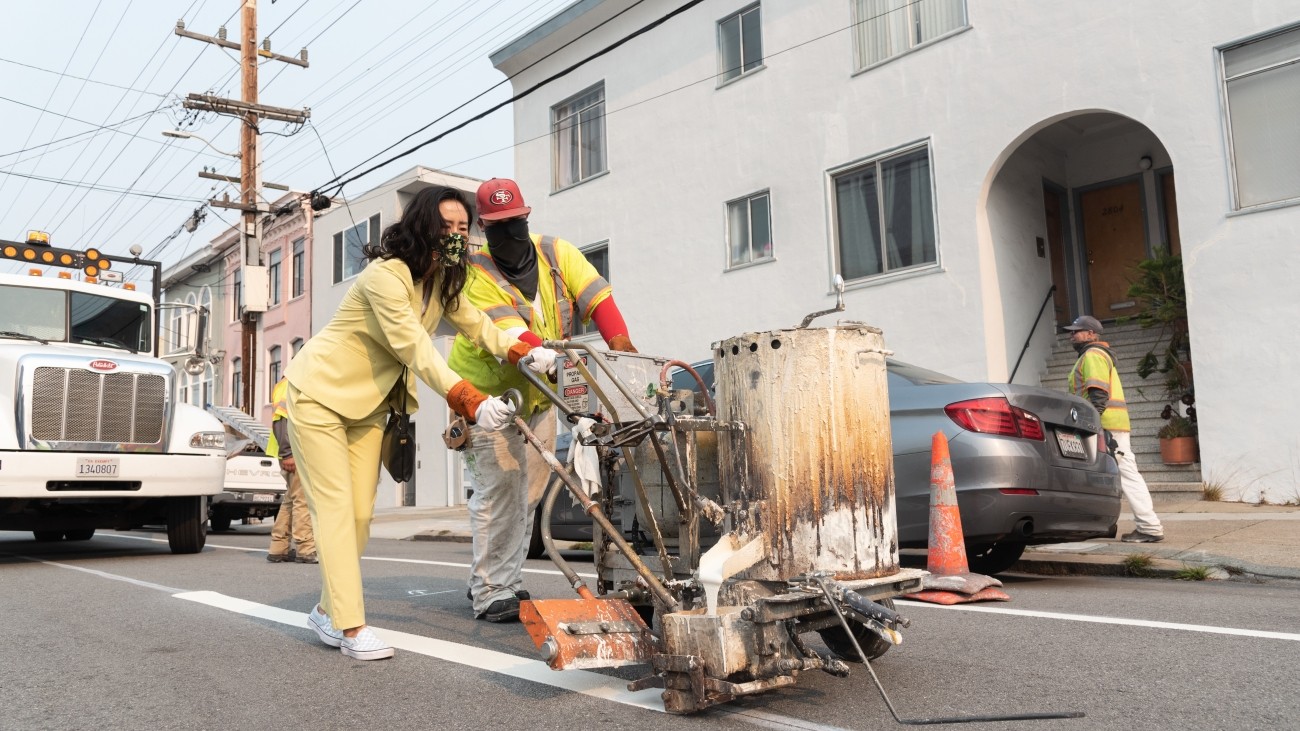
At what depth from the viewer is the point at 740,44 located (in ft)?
48.8

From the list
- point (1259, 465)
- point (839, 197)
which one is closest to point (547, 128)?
point (839, 197)

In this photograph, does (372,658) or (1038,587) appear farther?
(1038,587)

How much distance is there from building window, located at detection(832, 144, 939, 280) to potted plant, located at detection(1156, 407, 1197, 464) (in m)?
3.36

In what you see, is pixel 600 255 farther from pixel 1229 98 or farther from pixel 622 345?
pixel 622 345

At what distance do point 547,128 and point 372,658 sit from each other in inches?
614

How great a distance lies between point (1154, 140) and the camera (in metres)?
12.7

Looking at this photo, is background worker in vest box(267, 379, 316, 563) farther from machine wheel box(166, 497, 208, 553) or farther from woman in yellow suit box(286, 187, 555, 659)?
woman in yellow suit box(286, 187, 555, 659)

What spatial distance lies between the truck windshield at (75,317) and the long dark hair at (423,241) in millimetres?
7256

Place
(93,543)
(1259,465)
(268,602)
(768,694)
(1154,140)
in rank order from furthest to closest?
(1154,140), (93,543), (1259,465), (268,602), (768,694)

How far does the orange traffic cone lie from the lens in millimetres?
5125

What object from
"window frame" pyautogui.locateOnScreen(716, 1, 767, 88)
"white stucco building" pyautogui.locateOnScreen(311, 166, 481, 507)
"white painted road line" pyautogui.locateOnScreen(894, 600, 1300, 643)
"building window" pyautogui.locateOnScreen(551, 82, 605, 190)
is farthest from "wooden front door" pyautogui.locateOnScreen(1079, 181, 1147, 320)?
"white stucco building" pyautogui.locateOnScreen(311, 166, 481, 507)

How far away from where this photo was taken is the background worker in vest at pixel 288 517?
28.0ft

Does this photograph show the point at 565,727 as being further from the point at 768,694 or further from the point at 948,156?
the point at 948,156

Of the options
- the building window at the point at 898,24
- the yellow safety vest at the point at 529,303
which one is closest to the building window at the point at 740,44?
the building window at the point at 898,24
